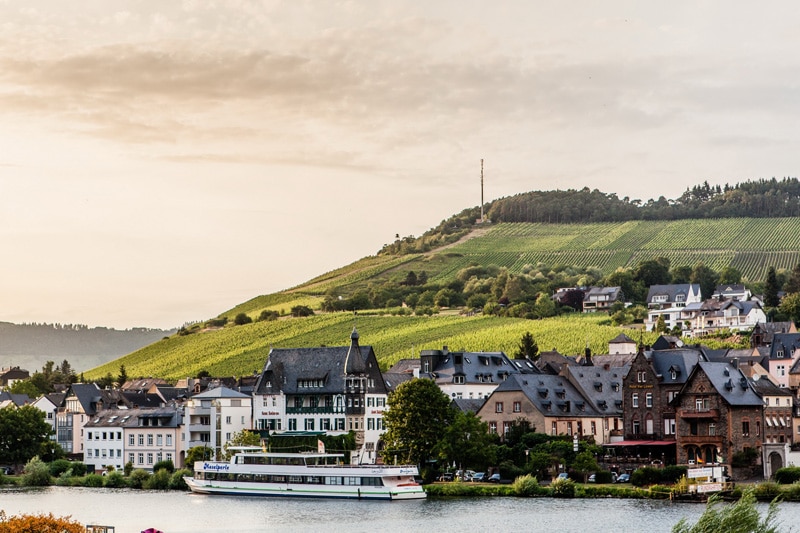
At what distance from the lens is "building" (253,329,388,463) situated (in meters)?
113

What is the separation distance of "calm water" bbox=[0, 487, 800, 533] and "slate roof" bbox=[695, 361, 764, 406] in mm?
15839

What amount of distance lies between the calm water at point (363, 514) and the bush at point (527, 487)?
2301mm

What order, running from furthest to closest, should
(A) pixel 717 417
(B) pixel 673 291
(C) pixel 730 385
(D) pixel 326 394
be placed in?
(B) pixel 673 291 → (D) pixel 326 394 → (C) pixel 730 385 → (A) pixel 717 417

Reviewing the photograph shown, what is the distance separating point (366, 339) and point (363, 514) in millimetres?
88099

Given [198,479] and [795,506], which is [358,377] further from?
[795,506]

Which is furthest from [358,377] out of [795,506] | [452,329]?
[452,329]

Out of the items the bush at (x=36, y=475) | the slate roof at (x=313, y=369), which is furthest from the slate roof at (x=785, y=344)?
the bush at (x=36, y=475)

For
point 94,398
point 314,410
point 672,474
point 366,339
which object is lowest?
point 672,474

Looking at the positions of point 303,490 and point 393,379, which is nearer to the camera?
point 303,490

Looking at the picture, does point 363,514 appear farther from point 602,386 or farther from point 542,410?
point 602,386

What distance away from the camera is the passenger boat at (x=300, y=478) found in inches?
3622

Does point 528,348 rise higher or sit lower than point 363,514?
higher

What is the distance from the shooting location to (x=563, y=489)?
3418 inches

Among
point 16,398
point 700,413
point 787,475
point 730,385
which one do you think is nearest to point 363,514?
point 700,413
